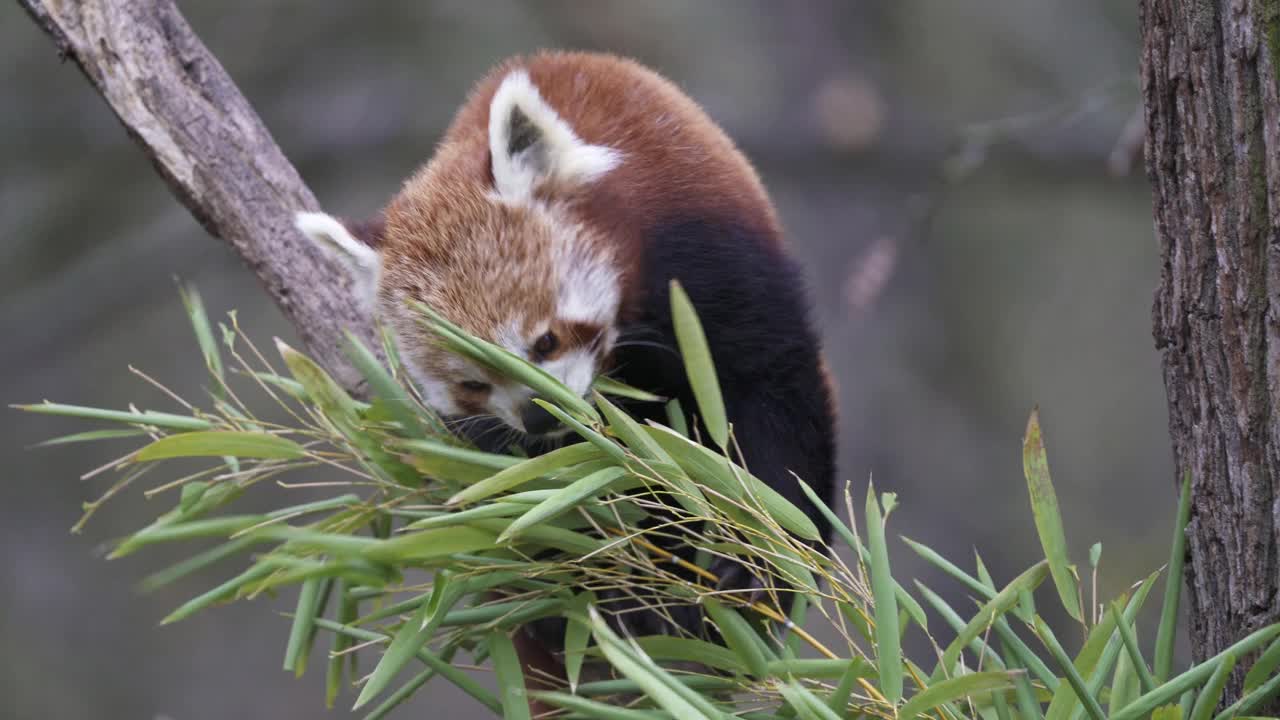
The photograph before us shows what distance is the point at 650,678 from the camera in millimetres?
956

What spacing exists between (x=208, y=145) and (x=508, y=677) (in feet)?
3.30

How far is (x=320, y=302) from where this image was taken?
173 cm

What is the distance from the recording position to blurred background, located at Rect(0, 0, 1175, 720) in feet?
14.7

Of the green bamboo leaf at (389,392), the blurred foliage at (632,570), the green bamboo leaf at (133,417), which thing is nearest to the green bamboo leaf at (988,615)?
the blurred foliage at (632,570)

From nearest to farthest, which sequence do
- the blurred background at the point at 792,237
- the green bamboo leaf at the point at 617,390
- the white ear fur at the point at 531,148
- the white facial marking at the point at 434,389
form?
the green bamboo leaf at the point at 617,390
the white ear fur at the point at 531,148
the white facial marking at the point at 434,389
the blurred background at the point at 792,237

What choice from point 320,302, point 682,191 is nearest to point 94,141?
point 320,302

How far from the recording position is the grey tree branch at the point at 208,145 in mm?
1624

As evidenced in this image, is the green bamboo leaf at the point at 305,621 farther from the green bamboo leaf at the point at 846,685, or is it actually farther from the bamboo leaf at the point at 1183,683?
the bamboo leaf at the point at 1183,683

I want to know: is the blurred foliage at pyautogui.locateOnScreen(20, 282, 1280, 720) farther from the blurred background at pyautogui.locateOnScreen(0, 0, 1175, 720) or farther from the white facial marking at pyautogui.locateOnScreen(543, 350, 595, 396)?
the blurred background at pyautogui.locateOnScreen(0, 0, 1175, 720)

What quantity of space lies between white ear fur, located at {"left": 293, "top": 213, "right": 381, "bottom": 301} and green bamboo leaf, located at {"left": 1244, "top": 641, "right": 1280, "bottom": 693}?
130 centimetres

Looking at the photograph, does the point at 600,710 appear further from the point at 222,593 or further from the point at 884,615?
the point at 222,593

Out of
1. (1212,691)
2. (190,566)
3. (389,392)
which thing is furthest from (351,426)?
(1212,691)

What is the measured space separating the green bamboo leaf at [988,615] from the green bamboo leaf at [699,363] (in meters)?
0.31

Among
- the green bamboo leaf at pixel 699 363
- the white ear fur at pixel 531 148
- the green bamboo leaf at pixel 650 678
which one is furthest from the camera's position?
the white ear fur at pixel 531 148
